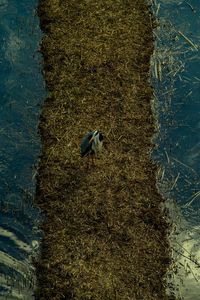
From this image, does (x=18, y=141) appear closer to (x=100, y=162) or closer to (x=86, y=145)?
(x=86, y=145)

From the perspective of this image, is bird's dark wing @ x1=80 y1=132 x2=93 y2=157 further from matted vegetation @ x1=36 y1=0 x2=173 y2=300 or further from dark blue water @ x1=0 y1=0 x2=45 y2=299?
dark blue water @ x1=0 y1=0 x2=45 y2=299

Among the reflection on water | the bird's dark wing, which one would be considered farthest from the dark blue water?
the reflection on water

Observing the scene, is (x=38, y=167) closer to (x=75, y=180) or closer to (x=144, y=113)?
(x=75, y=180)

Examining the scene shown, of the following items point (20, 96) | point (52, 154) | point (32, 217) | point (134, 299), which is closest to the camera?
point (134, 299)

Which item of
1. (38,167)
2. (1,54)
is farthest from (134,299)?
(1,54)

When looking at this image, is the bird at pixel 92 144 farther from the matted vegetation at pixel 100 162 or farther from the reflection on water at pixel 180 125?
the reflection on water at pixel 180 125
